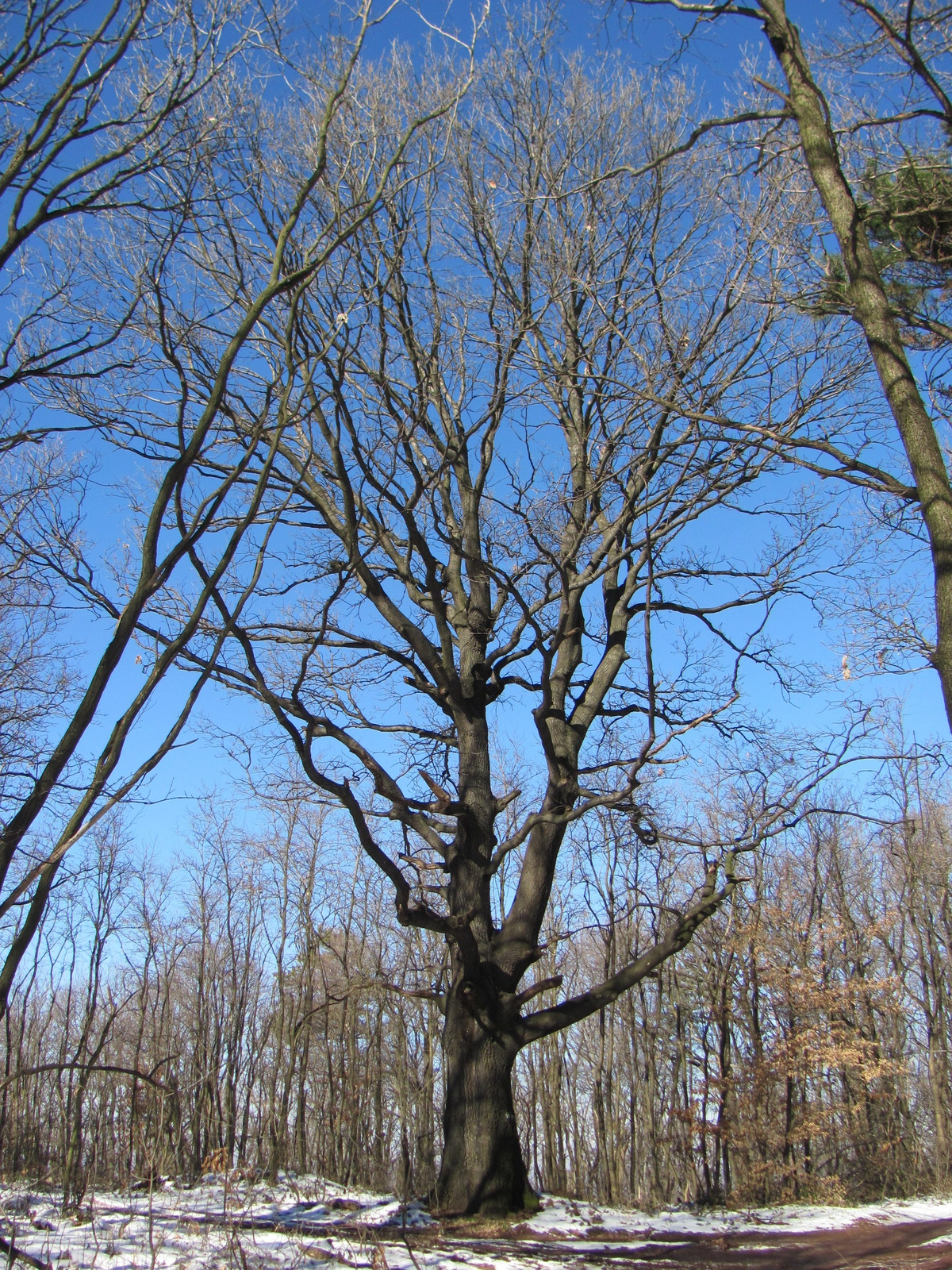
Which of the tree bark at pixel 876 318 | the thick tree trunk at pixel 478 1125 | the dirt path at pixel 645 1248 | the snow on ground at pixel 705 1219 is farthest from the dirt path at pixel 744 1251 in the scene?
the tree bark at pixel 876 318

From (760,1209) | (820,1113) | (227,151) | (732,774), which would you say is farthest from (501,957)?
(820,1113)

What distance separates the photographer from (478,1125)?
7.38 meters

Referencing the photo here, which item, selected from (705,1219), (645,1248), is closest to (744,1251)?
(645,1248)

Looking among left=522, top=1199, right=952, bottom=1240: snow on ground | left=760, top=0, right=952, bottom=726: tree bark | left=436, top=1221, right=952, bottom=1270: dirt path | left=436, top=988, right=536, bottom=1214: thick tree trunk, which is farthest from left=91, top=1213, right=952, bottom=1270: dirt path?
left=760, top=0, right=952, bottom=726: tree bark

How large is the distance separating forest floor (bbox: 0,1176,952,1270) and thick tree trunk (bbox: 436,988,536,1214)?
9.8 inches

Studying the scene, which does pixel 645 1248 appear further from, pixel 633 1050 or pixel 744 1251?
pixel 633 1050

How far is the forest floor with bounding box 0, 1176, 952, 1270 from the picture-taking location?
421 cm

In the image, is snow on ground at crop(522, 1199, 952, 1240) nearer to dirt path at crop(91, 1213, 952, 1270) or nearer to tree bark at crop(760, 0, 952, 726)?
dirt path at crop(91, 1213, 952, 1270)

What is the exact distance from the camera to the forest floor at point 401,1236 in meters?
4.21

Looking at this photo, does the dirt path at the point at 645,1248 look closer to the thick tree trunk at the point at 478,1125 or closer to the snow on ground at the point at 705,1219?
the snow on ground at the point at 705,1219

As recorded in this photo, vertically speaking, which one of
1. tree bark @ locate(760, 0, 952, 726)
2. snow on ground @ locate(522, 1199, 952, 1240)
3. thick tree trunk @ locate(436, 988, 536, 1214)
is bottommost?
snow on ground @ locate(522, 1199, 952, 1240)

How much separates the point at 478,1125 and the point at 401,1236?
1726 millimetres

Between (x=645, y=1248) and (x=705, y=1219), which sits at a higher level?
(x=645, y=1248)

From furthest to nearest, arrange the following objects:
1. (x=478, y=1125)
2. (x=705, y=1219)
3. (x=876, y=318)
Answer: (x=705, y=1219) < (x=478, y=1125) < (x=876, y=318)
